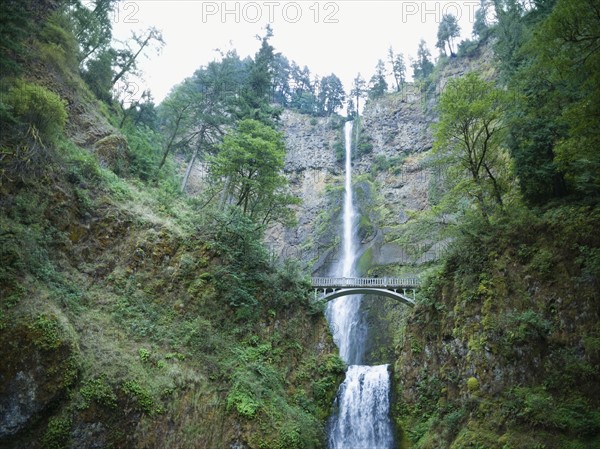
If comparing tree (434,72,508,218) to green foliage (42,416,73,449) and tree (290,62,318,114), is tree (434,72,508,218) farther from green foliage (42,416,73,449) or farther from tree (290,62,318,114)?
tree (290,62,318,114)

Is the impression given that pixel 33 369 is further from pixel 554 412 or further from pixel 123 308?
pixel 554 412

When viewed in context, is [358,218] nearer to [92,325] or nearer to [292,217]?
[292,217]

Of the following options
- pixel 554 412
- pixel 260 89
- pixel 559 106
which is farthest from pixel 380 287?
pixel 260 89

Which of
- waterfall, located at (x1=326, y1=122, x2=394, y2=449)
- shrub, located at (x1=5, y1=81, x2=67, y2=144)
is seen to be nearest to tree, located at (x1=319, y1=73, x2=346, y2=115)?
waterfall, located at (x1=326, y1=122, x2=394, y2=449)

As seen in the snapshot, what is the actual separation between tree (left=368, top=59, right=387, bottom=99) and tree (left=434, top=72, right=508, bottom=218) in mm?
38279

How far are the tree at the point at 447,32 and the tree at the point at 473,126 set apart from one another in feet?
132

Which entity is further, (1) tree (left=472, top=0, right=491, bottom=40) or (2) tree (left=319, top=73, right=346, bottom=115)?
(2) tree (left=319, top=73, right=346, bottom=115)

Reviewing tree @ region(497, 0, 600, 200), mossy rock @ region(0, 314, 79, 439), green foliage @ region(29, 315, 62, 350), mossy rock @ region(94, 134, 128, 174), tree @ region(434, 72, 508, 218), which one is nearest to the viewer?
tree @ region(497, 0, 600, 200)

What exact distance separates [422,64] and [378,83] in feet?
23.8

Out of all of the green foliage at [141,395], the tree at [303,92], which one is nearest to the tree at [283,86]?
the tree at [303,92]

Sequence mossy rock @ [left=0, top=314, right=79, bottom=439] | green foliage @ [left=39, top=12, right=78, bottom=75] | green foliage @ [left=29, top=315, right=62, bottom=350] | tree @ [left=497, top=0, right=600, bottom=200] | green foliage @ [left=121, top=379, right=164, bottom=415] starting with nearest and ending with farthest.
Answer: tree @ [left=497, top=0, right=600, bottom=200], mossy rock @ [left=0, top=314, right=79, bottom=439], green foliage @ [left=29, top=315, right=62, bottom=350], green foliage @ [left=121, top=379, right=164, bottom=415], green foliage @ [left=39, top=12, right=78, bottom=75]

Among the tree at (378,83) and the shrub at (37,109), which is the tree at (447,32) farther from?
the shrub at (37,109)

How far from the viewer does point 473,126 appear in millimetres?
15531

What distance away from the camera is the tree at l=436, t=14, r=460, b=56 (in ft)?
164
